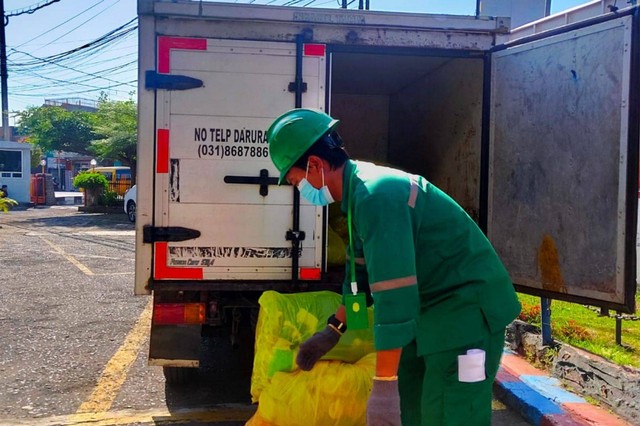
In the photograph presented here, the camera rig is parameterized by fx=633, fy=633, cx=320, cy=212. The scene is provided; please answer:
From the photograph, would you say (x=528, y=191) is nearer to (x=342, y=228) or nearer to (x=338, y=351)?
(x=342, y=228)

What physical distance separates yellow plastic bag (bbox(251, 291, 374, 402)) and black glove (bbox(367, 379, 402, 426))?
1301 millimetres

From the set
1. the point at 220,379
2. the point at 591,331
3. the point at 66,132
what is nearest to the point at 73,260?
the point at 220,379

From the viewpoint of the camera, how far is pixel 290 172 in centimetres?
235

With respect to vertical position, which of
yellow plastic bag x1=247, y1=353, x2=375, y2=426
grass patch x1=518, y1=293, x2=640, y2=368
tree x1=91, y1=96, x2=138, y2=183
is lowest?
grass patch x1=518, y1=293, x2=640, y2=368

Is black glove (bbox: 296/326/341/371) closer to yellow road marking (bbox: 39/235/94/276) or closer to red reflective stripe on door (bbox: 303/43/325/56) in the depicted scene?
red reflective stripe on door (bbox: 303/43/325/56)

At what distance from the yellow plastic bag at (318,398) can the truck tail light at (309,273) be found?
3.03 ft

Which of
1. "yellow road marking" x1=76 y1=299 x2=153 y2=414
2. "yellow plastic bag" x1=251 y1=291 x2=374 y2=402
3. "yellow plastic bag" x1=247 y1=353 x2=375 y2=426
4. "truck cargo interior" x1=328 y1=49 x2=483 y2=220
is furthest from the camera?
"truck cargo interior" x1=328 y1=49 x2=483 y2=220

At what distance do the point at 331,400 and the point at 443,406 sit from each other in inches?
41.2

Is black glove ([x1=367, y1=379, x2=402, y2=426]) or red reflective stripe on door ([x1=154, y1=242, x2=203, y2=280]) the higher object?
red reflective stripe on door ([x1=154, y1=242, x2=203, y2=280])

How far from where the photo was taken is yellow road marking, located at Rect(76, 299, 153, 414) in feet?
14.4

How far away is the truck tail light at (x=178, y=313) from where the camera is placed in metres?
3.97

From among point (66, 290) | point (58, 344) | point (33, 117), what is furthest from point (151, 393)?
point (33, 117)

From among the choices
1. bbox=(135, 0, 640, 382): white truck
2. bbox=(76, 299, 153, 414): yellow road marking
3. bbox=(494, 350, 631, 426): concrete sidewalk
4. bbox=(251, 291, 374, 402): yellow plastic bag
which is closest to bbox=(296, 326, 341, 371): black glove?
bbox=(251, 291, 374, 402): yellow plastic bag

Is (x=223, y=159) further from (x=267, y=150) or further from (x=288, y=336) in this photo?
(x=288, y=336)
